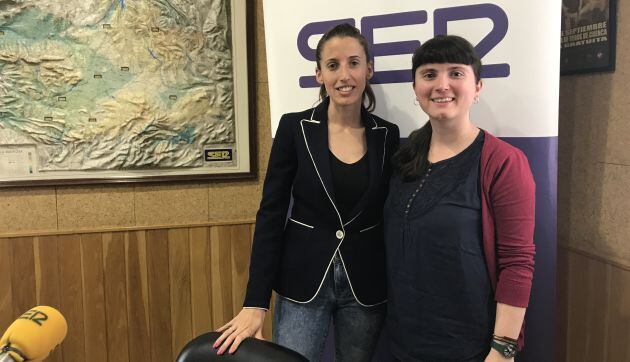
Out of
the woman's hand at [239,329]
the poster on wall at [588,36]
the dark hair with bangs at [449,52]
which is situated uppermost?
the poster on wall at [588,36]

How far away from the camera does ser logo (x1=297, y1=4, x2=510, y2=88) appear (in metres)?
1.46

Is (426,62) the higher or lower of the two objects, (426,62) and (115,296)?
the higher

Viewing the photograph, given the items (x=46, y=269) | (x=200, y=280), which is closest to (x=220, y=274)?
(x=200, y=280)

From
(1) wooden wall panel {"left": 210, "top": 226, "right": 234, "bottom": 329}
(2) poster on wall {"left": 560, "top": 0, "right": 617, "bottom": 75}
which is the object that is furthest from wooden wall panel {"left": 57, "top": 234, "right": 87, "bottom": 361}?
(2) poster on wall {"left": 560, "top": 0, "right": 617, "bottom": 75}

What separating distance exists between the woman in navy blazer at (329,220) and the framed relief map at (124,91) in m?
0.98

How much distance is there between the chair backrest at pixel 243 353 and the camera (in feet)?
2.72

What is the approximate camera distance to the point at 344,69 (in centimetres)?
128

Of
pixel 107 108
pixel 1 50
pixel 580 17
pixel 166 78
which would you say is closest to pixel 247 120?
pixel 166 78

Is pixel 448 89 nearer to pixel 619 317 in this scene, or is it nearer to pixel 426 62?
pixel 426 62

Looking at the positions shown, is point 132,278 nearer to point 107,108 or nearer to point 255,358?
point 107,108

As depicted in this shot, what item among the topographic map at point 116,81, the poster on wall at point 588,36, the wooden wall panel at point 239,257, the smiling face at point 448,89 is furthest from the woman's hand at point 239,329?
the poster on wall at point 588,36

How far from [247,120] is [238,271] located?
76 cm

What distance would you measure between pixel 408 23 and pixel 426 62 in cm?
48

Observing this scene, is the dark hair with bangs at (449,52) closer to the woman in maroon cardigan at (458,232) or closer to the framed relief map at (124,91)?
the woman in maroon cardigan at (458,232)
